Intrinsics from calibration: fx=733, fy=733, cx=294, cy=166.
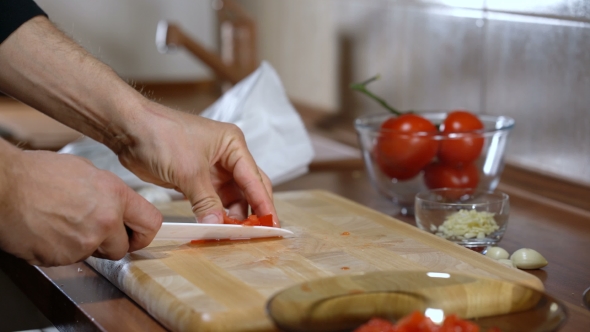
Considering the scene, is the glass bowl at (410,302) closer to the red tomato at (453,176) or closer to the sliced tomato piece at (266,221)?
the sliced tomato piece at (266,221)

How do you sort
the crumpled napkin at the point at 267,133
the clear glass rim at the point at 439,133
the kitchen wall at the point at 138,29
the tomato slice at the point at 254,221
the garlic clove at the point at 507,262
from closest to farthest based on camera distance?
1. the garlic clove at the point at 507,262
2. the tomato slice at the point at 254,221
3. the clear glass rim at the point at 439,133
4. the crumpled napkin at the point at 267,133
5. the kitchen wall at the point at 138,29

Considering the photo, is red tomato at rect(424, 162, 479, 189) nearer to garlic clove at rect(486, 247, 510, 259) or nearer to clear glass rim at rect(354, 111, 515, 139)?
clear glass rim at rect(354, 111, 515, 139)

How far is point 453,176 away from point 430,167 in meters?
0.04

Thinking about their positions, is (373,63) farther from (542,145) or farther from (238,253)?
(238,253)

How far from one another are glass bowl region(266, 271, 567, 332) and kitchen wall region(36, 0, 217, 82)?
231 cm

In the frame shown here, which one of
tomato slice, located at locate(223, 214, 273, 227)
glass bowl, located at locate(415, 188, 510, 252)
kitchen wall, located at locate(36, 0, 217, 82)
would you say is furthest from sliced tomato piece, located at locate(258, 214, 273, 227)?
kitchen wall, located at locate(36, 0, 217, 82)

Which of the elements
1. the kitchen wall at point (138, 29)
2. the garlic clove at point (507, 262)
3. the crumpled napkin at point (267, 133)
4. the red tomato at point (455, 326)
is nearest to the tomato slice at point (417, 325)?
the red tomato at point (455, 326)

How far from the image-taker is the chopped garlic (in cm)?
Result: 94

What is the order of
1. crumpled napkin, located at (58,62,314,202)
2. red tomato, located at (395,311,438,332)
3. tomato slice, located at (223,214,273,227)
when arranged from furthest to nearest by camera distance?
1. crumpled napkin, located at (58,62,314,202)
2. tomato slice, located at (223,214,273,227)
3. red tomato, located at (395,311,438,332)

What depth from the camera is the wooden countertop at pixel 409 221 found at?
75 cm

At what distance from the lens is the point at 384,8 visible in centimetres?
178

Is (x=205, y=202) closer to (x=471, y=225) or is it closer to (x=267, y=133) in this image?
(x=471, y=225)

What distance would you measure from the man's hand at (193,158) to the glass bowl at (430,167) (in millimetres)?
224

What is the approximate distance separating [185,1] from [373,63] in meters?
1.39
